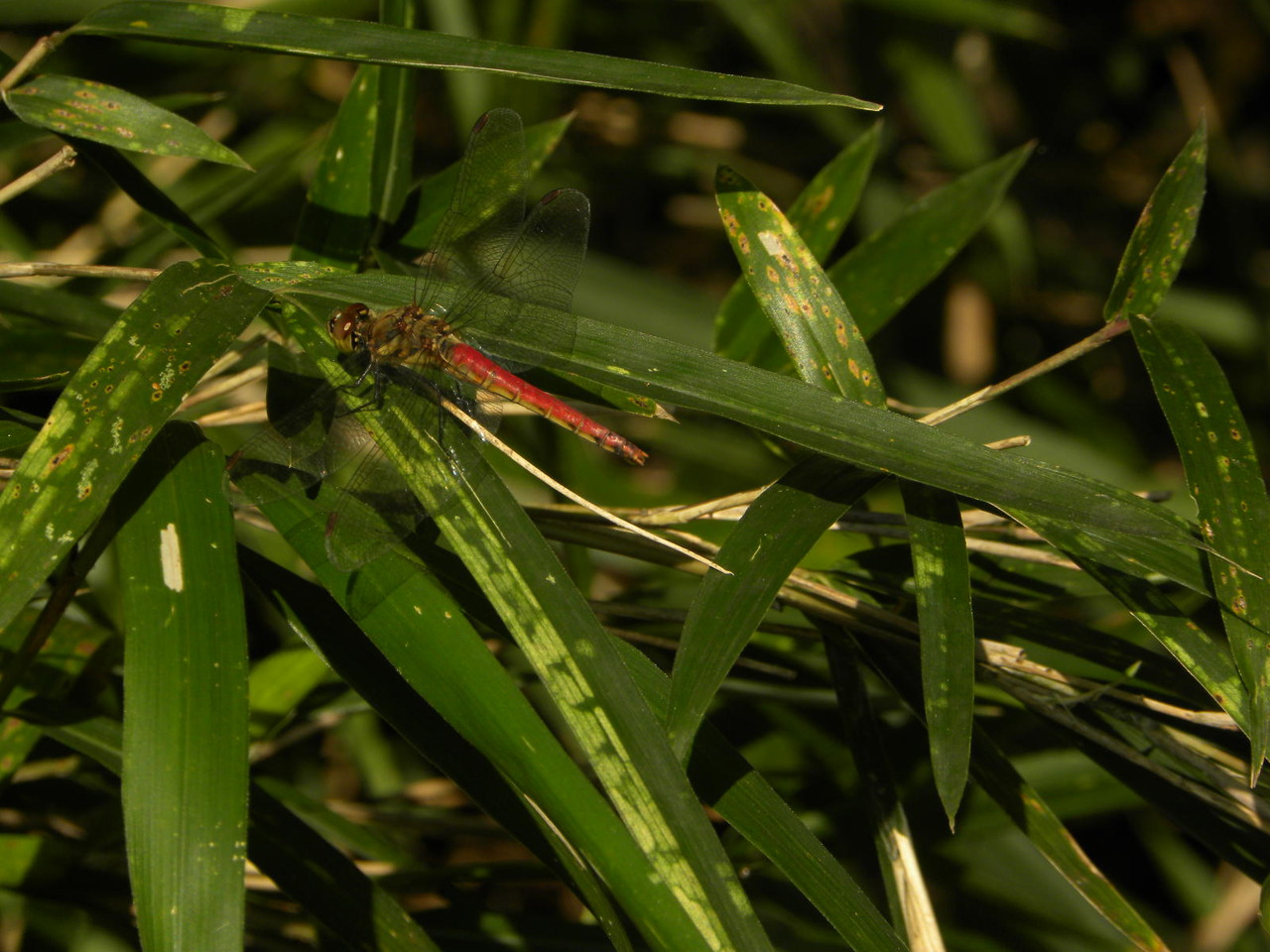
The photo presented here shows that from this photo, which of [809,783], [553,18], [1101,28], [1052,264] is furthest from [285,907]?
[1101,28]

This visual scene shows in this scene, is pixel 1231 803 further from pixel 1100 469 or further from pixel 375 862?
pixel 1100 469

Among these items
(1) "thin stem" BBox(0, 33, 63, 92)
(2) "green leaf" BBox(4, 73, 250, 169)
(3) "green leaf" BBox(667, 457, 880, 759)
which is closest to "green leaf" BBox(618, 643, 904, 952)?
(3) "green leaf" BBox(667, 457, 880, 759)

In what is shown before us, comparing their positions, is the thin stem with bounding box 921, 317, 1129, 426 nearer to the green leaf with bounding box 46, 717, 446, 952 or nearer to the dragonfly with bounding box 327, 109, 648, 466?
the dragonfly with bounding box 327, 109, 648, 466

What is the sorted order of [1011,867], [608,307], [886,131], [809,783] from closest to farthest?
[809,783], [1011,867], [608,307], [886,131]

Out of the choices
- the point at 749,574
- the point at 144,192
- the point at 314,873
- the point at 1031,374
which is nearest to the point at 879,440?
the point at 749,574

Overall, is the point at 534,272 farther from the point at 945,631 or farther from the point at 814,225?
the point at 945,631

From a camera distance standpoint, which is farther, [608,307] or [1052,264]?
[1052,264]
